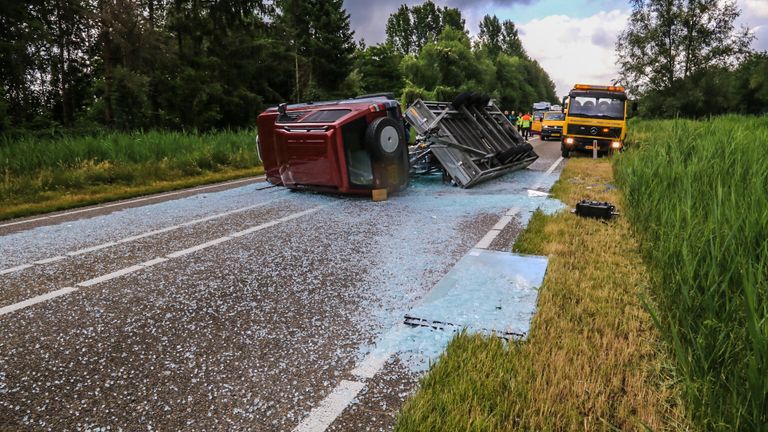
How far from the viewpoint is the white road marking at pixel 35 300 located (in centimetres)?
353

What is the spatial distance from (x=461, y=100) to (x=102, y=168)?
8289 millimetres

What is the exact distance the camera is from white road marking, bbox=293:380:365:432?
2.15 meters

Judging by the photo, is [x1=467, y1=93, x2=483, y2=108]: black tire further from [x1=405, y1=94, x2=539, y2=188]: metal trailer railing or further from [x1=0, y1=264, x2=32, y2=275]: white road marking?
[x1=0, y1=264, x2=32, y2=275]: white road marking

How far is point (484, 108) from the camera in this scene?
11594 millimetres

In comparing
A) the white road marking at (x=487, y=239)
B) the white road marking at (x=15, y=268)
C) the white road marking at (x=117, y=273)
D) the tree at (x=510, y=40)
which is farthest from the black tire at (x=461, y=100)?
the tree at (x=510, y=40)

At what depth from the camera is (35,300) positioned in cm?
369

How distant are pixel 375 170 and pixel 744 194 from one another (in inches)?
209

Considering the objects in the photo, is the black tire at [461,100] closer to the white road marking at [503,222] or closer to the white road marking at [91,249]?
the white road marking at [503,222]

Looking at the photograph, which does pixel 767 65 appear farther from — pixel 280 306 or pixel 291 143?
pixel 280 306

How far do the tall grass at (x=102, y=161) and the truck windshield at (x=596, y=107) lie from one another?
11.2m

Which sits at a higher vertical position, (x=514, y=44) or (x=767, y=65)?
(x=514, y=44)

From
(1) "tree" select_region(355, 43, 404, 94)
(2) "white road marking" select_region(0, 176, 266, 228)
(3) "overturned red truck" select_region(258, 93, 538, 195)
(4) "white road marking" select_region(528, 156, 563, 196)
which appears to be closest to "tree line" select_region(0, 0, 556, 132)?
(1) "tree" select_region(355, 43, 404, 94)

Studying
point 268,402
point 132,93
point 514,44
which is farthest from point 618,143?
point 514,44

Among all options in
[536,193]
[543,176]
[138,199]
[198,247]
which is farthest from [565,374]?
[543,176]
